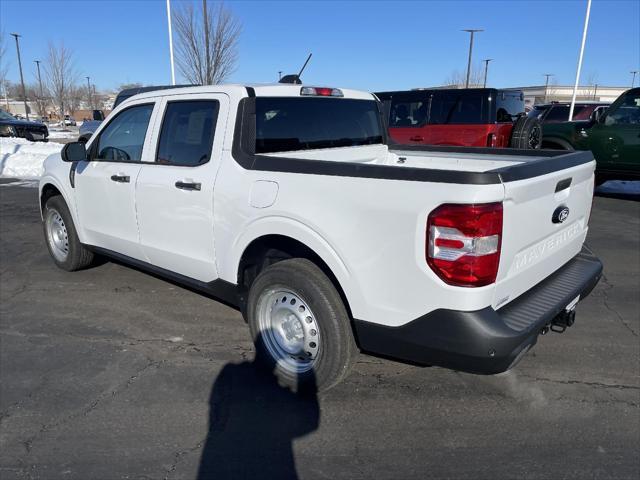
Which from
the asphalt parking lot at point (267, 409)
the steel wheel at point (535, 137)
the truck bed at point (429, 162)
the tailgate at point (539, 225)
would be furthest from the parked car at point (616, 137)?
the tailgate at point (539, 225)

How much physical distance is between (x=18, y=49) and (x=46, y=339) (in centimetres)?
4693

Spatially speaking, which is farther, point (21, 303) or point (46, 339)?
point (21, 303)

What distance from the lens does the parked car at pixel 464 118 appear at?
9.88m

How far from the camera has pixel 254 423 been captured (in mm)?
2826

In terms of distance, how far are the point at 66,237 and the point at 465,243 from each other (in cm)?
452

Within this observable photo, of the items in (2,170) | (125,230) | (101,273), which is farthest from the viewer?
(2,170)

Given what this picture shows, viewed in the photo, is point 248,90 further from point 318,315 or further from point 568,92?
point 568,92

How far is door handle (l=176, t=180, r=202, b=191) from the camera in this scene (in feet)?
11.2

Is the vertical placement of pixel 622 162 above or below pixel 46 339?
above

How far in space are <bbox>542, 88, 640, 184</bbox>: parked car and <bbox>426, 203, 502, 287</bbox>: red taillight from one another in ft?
30.1

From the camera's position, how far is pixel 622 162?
9773 millimetres

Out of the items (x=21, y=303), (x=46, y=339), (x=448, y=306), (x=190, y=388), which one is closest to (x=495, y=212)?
(x=448, y=306)

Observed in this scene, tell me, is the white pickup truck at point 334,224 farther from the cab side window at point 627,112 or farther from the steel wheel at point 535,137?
the cab side window at point 627,112

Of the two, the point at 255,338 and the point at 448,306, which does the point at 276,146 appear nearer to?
the point at 255,338
